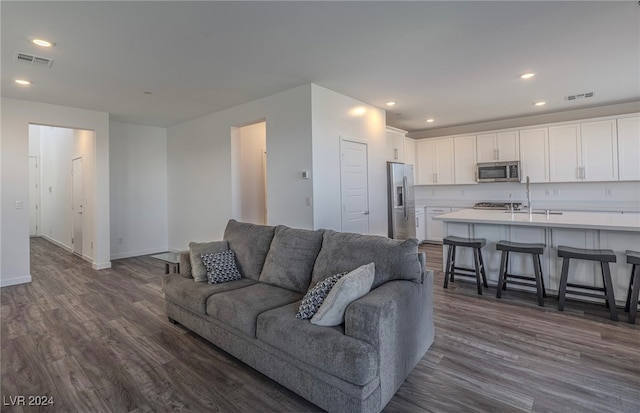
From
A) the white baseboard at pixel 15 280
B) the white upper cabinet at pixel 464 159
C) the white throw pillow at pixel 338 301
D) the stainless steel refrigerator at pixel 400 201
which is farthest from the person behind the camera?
the white upper cabinet at pixel 464 159

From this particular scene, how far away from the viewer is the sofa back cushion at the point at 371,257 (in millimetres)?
2236

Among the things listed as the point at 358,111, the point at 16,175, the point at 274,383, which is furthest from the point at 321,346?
the point at 16,175

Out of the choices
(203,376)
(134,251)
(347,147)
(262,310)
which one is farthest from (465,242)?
(134,251)

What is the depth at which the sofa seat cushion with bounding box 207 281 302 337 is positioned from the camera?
2.26 m

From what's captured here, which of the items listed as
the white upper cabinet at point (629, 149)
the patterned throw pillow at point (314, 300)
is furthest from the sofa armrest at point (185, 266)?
the white upper cabinet at point (629, 149)

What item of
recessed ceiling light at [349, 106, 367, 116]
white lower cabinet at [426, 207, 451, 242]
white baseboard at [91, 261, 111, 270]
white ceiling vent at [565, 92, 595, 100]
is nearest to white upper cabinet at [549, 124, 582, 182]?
white ceiling vent at [565, 92, 595, 100]

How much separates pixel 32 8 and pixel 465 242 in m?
4.74

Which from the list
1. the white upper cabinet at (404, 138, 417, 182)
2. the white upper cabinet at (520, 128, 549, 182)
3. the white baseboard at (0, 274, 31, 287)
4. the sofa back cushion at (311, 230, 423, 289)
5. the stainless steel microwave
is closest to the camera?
the sofa back cushion at (311, 230, 423, 289)

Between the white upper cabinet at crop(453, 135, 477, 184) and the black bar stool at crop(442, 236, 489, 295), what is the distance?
10.2ft

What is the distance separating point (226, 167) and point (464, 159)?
196 inches

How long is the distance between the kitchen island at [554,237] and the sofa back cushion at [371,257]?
2.03 meters

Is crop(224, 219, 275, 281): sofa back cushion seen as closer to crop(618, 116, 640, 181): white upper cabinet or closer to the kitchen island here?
the kitchen island

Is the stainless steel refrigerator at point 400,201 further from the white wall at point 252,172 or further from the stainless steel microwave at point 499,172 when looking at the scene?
the white wall at point 252,172

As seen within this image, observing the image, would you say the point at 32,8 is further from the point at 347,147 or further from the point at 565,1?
the point at 565,1
